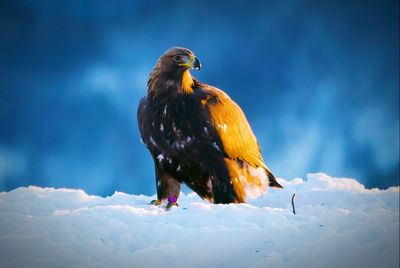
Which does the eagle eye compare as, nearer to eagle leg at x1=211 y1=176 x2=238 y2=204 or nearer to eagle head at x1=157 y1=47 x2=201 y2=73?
eagle head at x1=157 y1=47 x2=201 y2=73

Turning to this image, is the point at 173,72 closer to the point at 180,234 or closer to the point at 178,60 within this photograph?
the point at 178,60

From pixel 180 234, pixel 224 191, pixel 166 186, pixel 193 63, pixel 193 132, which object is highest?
pixel 193 63

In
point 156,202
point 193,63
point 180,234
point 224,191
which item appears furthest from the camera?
point 156,202

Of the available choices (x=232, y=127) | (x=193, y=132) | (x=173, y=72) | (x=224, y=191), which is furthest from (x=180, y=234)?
(x=173, y=72)

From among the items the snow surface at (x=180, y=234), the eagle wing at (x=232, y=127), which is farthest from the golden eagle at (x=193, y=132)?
the snow surface at (x=180, y=234)

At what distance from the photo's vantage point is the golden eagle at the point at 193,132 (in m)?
2.87

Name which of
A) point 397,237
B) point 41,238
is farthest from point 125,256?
point 397,237

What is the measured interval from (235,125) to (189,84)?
414mm

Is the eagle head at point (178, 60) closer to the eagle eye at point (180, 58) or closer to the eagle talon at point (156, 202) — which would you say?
the eagle eye at point (180, 58)

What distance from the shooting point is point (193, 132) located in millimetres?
2863

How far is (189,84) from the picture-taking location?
9.69 ft

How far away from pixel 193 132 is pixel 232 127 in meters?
0.30

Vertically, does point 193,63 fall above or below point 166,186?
above

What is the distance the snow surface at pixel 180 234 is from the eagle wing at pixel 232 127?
0.45 m
